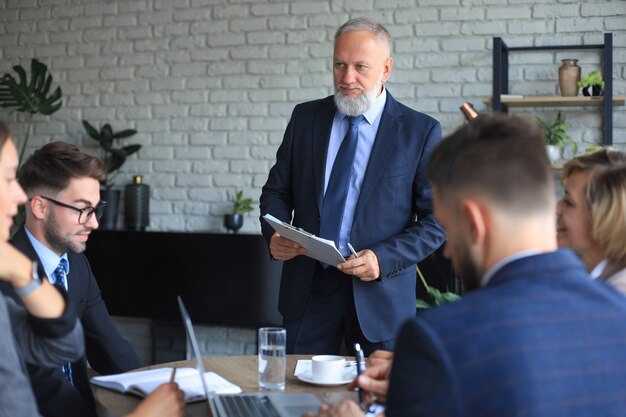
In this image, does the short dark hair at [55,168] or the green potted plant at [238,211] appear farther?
the green potted plant at [238,211]

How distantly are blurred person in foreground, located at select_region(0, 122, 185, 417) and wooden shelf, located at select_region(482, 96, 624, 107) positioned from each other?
10.8 ft

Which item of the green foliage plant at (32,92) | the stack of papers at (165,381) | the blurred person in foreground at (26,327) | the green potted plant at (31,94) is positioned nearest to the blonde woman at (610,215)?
the stack of papers at (165,381)

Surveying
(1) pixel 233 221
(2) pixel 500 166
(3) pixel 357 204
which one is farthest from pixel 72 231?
(1) pixel 233 221

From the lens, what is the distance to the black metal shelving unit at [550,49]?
423 centimetres

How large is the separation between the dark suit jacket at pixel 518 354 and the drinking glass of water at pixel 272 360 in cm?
82

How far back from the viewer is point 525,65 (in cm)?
460

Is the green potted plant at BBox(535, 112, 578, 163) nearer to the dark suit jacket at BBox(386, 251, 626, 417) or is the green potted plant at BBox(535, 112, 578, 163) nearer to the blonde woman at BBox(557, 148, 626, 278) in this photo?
the blonde woman at BBox(557, 148, 626, 278)

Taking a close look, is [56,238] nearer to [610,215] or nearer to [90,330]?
[90,330]

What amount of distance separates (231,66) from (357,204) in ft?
9.04

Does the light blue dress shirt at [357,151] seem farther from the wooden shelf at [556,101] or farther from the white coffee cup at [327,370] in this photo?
the wooden shelf at [556,101]

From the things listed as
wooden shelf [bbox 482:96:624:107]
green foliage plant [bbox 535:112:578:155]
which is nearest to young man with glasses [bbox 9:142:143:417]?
wooden shelf [bbox 482:96:624:107]

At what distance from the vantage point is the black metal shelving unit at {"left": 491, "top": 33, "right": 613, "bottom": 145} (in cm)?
423

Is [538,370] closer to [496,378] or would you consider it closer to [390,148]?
[496,378]

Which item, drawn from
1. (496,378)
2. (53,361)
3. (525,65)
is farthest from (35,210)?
(525,65)
